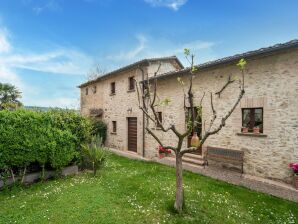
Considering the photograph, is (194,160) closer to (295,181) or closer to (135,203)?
(295,181)

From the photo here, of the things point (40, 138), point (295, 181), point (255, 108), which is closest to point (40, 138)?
point (40, 138)

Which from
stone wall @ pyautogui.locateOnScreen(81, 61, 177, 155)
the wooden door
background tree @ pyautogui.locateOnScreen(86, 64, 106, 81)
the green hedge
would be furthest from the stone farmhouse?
background tree @ pyautogui.locateOnScreen(86, 64, 106, 81)

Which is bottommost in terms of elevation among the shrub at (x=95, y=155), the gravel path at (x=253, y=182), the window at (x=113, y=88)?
the gravel path at (x=253, y=182)

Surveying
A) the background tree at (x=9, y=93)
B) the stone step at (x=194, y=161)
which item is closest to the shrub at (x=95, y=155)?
the stone step at (x=194, y=161)

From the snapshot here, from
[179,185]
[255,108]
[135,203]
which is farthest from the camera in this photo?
[255,108]

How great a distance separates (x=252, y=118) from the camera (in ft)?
26.8

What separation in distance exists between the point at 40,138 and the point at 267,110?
851 cm

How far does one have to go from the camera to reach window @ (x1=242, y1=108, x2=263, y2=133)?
7.95 m

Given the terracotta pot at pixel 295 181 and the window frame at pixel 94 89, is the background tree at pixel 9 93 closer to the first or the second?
the window frame at pixel 94 89

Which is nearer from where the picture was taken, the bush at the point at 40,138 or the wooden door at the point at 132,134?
the bush at the point at 40,138

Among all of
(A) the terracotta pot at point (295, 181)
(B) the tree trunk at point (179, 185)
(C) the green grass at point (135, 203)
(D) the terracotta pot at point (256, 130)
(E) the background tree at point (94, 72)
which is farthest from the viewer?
(E) the background tree at point (94, 72)

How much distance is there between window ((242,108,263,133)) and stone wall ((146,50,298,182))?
8.7 inches

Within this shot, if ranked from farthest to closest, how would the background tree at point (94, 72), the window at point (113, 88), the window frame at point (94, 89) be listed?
the background tree at point (94, 72) < the window frame at point (94, 89) < the window at point (113, 88)

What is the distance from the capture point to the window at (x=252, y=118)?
26.1 feet
